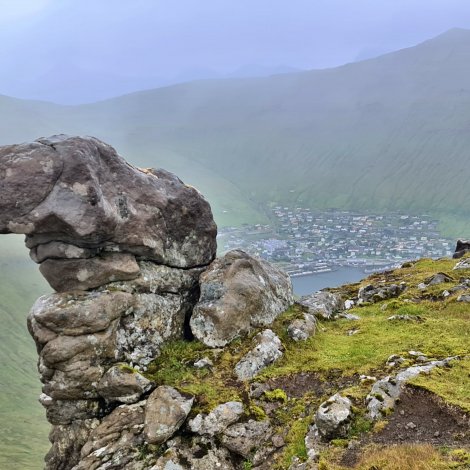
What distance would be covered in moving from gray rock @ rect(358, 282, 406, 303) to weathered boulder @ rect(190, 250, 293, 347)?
12574mm

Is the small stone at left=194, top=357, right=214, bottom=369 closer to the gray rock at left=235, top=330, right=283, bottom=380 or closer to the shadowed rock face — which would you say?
the gray rock at left=235, top=330, right=283, bottom=380

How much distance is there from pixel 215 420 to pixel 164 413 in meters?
2.44

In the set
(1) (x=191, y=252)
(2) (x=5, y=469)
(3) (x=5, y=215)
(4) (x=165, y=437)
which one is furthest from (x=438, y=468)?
(2) (x=5, y=469)

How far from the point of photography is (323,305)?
35.0 metres

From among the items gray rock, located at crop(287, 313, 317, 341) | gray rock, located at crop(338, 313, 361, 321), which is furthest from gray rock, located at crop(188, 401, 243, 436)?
gray rock, located at crop(338, 313, 361, 321)

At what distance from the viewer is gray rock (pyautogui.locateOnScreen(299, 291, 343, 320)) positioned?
109 ft

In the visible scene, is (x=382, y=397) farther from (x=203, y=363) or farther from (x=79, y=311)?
(x=79, y=311)

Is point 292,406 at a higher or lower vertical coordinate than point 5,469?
higher

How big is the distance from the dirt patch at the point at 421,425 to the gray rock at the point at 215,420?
231 inches

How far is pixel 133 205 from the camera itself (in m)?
27.7

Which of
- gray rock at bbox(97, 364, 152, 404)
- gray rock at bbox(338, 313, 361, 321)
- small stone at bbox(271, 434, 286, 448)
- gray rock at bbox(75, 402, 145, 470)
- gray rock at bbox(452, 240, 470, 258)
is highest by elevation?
gray rock at bbox(97, 364, 152, 404)

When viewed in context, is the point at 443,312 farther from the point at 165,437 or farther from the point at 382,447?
the point at 165,437

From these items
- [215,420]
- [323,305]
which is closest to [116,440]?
[215,420]

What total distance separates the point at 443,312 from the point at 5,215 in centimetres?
2956
